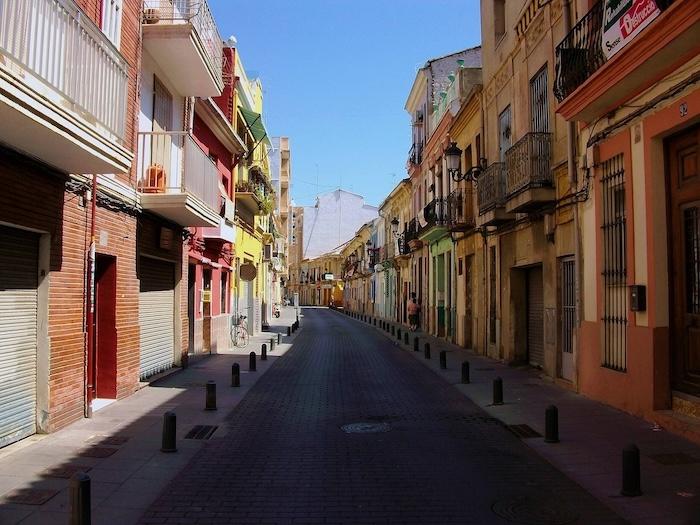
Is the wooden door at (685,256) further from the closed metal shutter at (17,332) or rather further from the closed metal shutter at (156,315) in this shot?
the closed metal shutter at (156,315)

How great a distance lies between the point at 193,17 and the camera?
1210 cm

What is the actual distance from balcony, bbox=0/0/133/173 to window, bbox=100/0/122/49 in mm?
1607

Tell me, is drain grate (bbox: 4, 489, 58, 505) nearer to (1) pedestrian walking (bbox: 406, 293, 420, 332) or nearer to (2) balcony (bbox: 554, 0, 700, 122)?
(2) balcony (bbox: 554, 0, 700, 122)

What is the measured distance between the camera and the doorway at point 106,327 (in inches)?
398

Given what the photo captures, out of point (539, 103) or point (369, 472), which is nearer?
point (369, 472)

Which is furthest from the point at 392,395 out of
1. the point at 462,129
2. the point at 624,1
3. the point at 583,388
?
the point at 462,129

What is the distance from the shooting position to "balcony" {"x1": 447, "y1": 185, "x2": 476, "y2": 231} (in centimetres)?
1989

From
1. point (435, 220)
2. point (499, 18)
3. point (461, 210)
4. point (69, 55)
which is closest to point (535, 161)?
point (499, 18)

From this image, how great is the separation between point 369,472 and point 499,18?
14050mm

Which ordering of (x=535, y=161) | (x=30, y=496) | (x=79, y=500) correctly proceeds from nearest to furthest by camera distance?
(x=79, y=500) < (x=30, y=496) < (x=535, y=161)

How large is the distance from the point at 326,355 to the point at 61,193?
1212 centimetres

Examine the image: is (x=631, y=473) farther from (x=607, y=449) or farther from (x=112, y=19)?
(x=112, y=19)

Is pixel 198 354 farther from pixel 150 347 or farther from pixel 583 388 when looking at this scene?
pixel 583 388

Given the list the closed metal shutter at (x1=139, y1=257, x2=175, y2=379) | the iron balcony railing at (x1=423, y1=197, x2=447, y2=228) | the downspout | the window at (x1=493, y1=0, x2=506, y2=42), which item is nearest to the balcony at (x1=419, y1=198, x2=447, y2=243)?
the iron balcony railing at (x1=423, y1=197, x2=447, y2=228)
